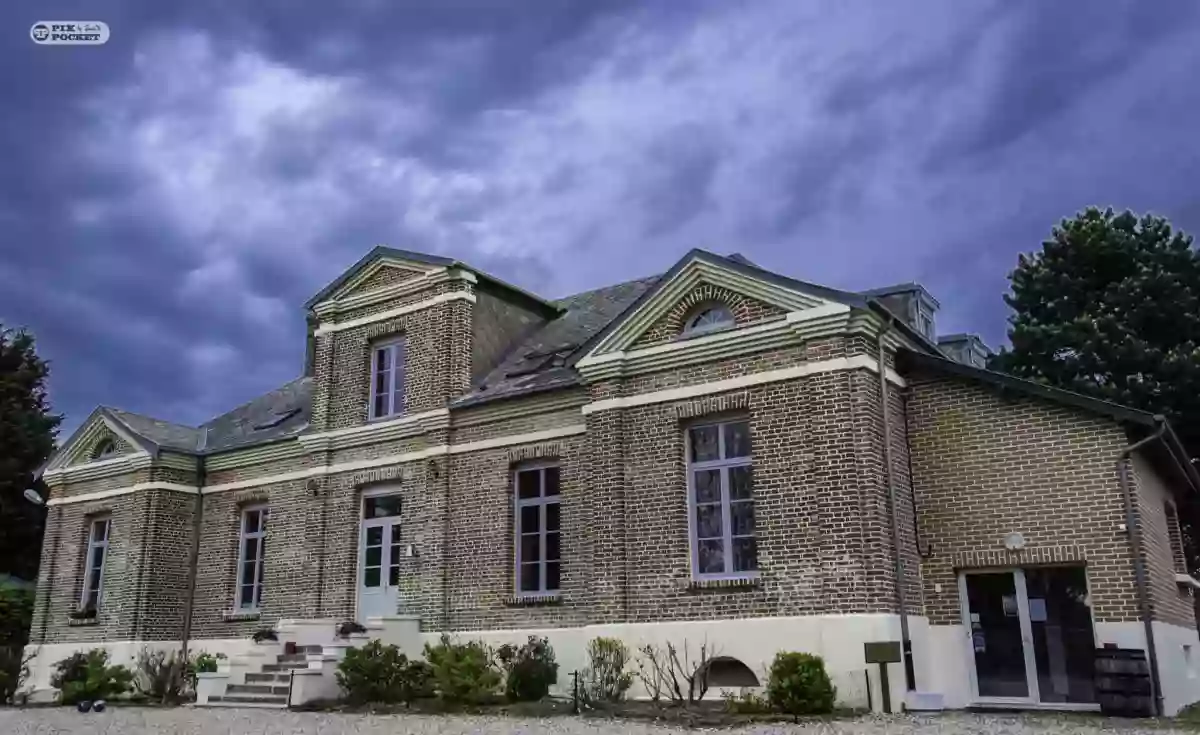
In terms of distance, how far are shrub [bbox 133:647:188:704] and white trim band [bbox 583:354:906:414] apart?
27.2 feet

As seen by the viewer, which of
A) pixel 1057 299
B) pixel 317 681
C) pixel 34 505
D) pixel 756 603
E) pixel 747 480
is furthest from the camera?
pixel 34 505

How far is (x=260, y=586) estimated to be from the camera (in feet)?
60.1

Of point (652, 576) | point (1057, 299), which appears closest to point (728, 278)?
point (652, 576)

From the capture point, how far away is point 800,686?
10.5 m

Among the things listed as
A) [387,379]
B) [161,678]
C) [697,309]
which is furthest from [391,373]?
[697,309]

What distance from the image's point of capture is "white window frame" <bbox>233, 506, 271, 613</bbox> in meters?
18.3

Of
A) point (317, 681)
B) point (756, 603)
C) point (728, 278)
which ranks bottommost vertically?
point (317, 681)

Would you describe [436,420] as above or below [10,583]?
above

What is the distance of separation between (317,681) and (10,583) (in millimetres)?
12734

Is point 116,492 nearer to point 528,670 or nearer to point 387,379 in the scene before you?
point 387,379

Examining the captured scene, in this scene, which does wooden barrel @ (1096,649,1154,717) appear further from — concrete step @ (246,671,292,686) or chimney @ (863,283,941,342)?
concrete step @ (246,671,292,686)

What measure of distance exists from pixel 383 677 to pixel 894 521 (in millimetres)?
7087

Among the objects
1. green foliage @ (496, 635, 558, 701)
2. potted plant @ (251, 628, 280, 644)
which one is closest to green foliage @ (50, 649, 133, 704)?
potted plant @ (251, 628, 280, 644)

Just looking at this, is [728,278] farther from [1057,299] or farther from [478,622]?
[1057,299]
